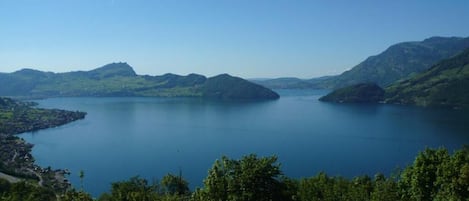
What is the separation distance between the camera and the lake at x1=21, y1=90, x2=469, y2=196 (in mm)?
101500

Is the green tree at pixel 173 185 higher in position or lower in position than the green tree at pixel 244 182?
lower

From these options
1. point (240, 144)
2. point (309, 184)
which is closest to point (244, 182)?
point (309, 184)

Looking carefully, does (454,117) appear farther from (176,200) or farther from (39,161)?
(176,200)

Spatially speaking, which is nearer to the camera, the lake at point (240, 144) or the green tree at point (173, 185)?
the green tree at point (173, 185)

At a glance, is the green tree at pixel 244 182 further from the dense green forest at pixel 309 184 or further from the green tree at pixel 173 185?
the green tree at pixel 173 185

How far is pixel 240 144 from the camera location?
134375 mm

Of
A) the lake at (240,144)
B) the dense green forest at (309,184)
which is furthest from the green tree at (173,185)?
the lake at (240,144)

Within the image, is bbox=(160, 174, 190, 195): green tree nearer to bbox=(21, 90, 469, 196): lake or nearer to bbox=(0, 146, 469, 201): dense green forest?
bbox=(0, 146, 469, 201): dense green forest

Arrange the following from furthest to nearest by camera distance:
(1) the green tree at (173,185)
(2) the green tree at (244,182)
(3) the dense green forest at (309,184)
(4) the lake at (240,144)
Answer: (4) the lake at (240,144), (1) the green tree at (173,185), (2) the green tree at (244,182), (3) the dense green forest at (309,184)

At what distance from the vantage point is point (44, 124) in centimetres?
19375

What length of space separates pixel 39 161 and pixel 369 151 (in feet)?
285

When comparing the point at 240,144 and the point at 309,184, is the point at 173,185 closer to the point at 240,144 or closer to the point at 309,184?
the point at 309,184

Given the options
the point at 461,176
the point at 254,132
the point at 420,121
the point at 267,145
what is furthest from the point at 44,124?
the point at 461,176

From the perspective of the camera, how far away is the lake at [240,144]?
101500 millimetres
